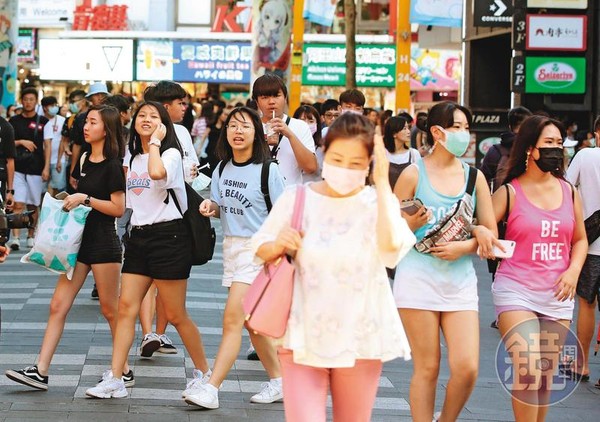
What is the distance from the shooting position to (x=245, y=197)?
782cm

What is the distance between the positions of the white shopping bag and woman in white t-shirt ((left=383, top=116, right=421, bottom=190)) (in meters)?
5.27

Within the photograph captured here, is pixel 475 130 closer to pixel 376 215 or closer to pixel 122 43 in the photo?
pixel 376 215

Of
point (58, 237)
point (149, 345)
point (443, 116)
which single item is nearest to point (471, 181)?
point (443, 116)

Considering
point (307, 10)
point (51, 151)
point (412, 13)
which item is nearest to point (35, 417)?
point (51, 151)

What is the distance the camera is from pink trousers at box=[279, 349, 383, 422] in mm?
5082

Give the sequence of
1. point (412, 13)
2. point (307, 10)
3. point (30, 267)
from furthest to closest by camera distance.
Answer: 1. point (307, 10)
2. point (412, 13)
3. point (30, 267)

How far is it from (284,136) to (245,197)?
3.77 ft

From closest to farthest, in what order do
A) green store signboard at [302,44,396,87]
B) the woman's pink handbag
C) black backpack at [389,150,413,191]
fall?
the woman's pink handbag
black backpack at [389,150,413,191]
green store signboard at [302,44,396,87]

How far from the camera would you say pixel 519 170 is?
686 centimetres

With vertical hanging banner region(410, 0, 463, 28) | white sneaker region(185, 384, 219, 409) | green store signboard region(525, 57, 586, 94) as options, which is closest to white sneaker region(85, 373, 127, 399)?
white sneaker region(185, 384, 219, 409)

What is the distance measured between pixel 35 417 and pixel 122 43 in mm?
33088

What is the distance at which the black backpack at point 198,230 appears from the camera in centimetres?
797

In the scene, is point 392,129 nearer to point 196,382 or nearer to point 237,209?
point 237,209

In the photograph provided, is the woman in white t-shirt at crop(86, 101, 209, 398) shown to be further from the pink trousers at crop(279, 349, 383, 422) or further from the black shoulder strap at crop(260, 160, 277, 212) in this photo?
the pink trousers at crop(279, 349, 383, 422)
